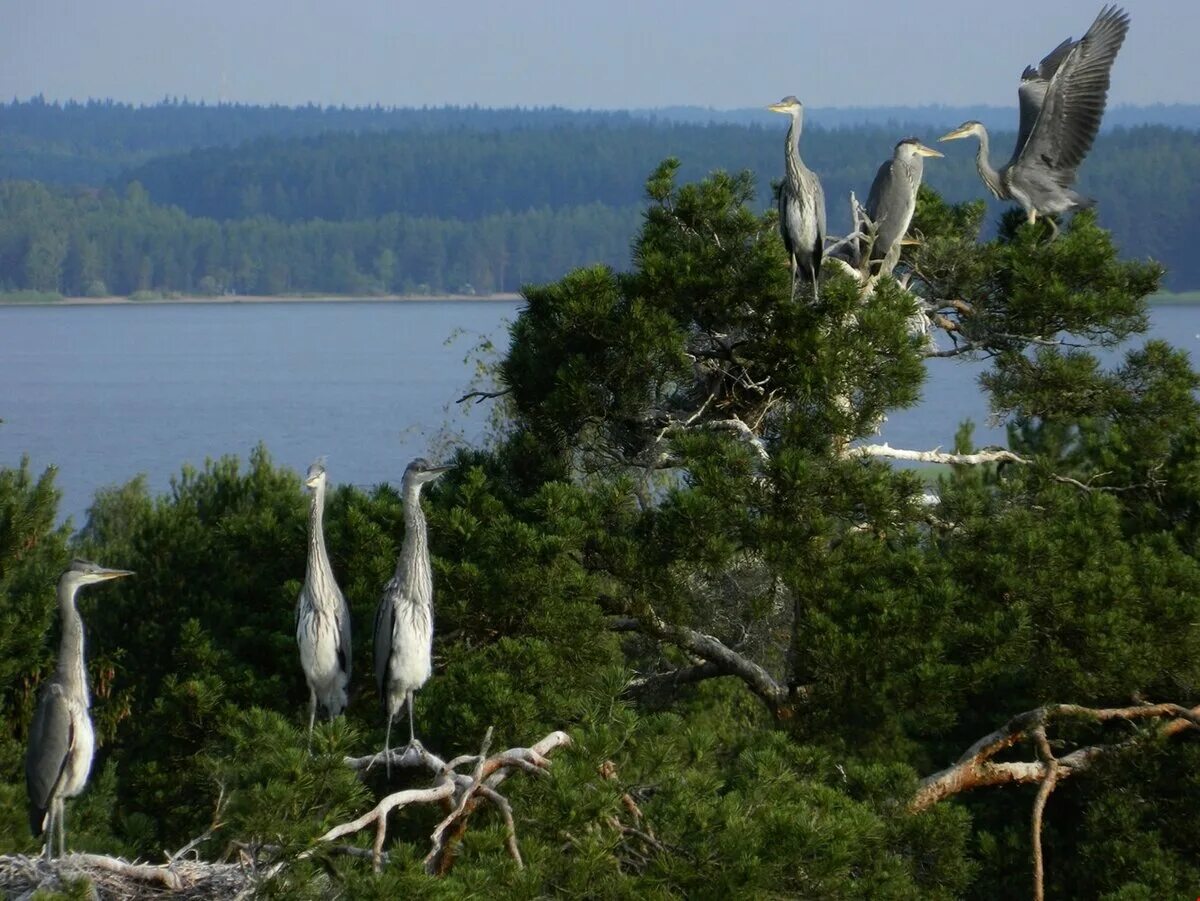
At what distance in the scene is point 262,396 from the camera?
198 ft

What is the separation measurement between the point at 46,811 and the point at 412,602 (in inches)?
65.1

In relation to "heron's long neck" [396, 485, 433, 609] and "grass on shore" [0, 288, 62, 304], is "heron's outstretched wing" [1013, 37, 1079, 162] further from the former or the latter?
"grass on shore" [0, 288, 62, 304]

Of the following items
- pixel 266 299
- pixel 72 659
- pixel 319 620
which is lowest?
pixel 266 299

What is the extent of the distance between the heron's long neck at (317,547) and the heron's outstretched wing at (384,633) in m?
0.35

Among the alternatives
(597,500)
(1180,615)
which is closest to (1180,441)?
(1180,615)

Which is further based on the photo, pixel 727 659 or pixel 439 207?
pixel 439 207

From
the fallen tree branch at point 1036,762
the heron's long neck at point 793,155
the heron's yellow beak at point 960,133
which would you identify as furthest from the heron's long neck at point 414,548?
the heron's yellow beak at point 960,133

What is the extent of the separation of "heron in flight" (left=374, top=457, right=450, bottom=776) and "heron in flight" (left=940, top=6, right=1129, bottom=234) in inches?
171

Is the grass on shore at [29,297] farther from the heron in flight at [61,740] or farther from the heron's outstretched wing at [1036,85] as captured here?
the heron in flight at [61,740]

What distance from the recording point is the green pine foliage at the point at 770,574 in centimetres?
695

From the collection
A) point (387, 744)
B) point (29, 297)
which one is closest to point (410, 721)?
point (387, 744)

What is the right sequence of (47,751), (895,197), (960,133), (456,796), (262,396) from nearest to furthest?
(456,796), (47,751), (895,197), (960,133), (262,396)

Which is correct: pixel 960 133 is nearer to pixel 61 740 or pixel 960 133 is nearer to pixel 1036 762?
pixel 1036 762

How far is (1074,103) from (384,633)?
5303 millimetres
